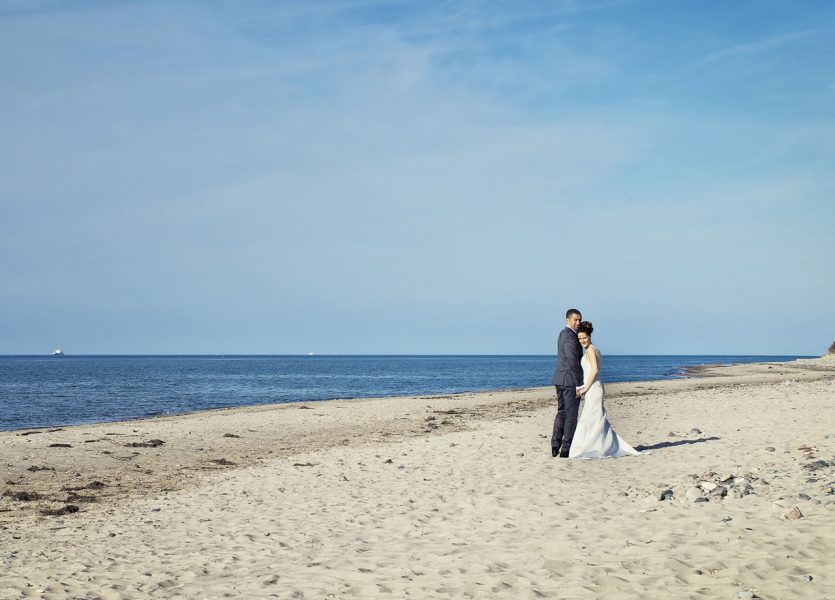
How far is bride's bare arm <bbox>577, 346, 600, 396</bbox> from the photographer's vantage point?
1312 cm

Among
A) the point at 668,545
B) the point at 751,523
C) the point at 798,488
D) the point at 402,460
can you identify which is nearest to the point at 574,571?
the point at 668,545

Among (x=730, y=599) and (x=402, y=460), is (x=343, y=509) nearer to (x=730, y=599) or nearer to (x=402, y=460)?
(x=402, y=460)

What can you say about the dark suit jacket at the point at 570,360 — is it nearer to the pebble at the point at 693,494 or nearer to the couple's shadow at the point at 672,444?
the couple's shadow at the point at 672,444

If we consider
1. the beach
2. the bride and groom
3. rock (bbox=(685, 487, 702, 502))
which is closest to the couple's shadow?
the beach

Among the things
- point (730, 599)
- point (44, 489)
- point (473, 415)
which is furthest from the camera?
point (473, 415)

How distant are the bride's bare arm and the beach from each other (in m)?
1.39

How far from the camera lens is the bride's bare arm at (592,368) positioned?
516 inches

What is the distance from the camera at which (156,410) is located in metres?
36.8

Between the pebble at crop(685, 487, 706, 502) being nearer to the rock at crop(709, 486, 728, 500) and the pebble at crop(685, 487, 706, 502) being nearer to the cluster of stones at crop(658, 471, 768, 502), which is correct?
the cluster of stones at crop(658, 471, 768, 502)

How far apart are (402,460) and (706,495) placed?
6852 millimetres

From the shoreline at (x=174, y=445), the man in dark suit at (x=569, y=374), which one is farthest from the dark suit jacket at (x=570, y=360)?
the shoreline at (x=174, y=445)

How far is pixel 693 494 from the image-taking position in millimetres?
9195

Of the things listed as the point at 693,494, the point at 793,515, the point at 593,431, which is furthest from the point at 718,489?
the point at 593,431

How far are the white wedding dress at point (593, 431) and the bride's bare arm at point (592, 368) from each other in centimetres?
4
